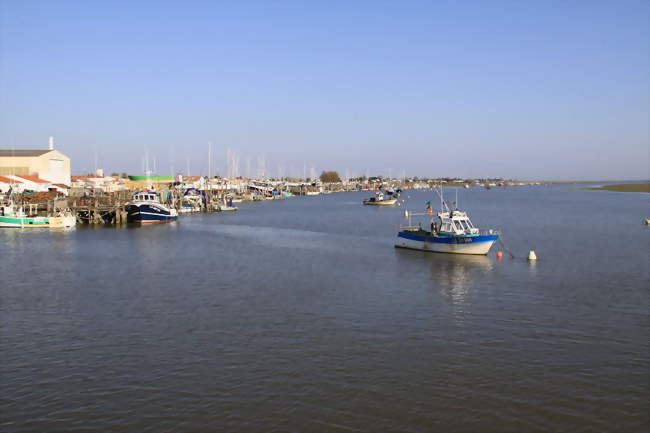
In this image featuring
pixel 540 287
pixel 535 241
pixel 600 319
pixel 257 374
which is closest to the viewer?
pixel 257 374

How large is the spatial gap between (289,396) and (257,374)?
6.92 ft

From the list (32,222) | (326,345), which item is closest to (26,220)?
(32,222)

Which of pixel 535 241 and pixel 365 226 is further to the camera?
pixel 365 226

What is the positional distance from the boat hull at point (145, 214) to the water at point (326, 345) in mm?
37725

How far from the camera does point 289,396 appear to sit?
16.7m

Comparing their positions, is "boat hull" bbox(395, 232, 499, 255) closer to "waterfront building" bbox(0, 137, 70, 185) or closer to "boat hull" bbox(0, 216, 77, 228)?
"boat hull" bbox(0, 216, 77, 228)

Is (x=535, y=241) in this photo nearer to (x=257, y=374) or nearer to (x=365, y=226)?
(x=365, y=226)

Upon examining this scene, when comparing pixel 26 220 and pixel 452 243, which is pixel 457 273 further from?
pixel 26 220

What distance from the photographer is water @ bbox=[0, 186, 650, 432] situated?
15570 mm

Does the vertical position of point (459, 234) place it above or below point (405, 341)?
above

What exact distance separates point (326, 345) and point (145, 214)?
6591 cm

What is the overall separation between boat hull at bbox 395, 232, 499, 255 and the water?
1.34 metres

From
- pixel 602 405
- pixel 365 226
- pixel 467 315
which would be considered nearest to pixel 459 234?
pixel 467 315

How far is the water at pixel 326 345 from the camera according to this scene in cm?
1557
